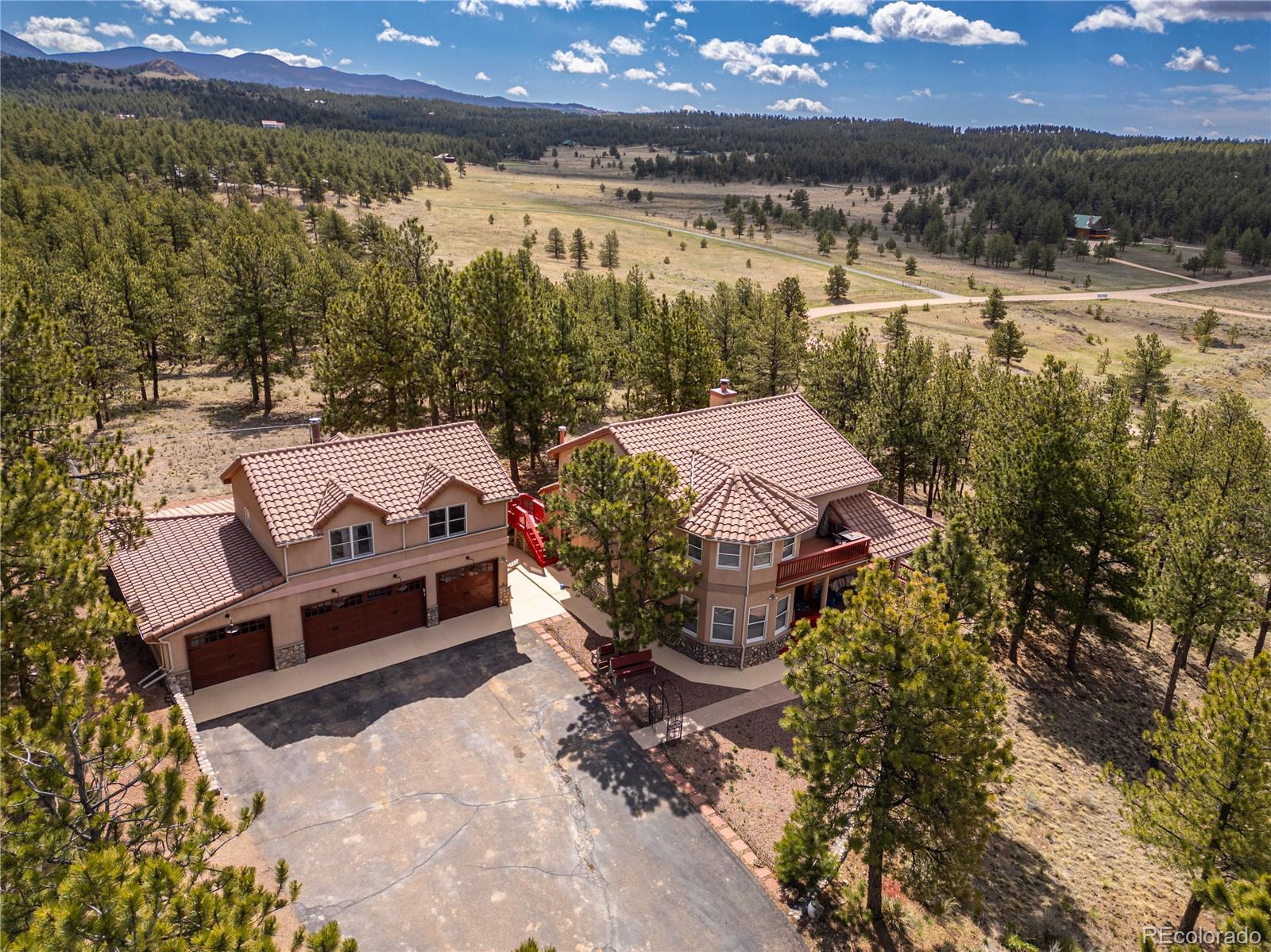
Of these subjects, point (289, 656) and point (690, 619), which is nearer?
point (289, 656)

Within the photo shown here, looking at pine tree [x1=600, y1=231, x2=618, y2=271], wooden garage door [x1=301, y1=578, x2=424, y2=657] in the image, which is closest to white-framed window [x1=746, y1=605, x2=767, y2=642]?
wooden garage door [x1=301, y1=578, x2=424, y2=657]

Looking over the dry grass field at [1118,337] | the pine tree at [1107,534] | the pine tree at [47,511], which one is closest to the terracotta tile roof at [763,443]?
the pine tree at [1107,534]

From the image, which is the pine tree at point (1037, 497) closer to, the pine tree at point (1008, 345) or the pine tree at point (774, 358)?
the pine tree at point (774, 358)

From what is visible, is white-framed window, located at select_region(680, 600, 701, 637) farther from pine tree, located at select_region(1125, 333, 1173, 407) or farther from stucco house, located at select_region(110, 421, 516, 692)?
pine tree, located at select_region(1125, 333, 1173, 407)

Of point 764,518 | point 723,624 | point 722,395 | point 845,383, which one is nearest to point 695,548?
point 764,518

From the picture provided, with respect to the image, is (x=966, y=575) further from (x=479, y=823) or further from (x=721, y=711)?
(x=479, y=823)

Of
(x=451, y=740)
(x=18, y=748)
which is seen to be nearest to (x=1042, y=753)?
(x=451, y=740)
